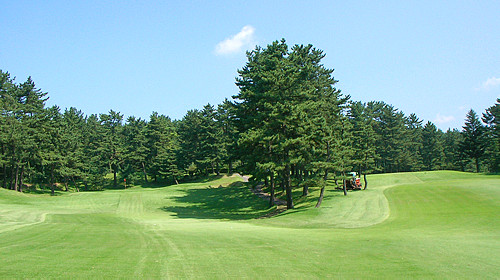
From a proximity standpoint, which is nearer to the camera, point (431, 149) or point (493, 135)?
point (493, 135)

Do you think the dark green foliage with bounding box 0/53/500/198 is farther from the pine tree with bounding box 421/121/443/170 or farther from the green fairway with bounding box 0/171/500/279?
the green fairway with bounding box 0/171/500/279

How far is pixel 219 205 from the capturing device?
42281 millimetres

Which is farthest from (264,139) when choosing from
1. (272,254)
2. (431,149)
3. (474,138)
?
(431,149)

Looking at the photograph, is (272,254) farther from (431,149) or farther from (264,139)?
(431,149)

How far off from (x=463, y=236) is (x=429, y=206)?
12882 mm

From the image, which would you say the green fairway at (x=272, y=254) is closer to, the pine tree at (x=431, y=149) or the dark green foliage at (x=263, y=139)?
the dark green foliage at (x=263, y=139)

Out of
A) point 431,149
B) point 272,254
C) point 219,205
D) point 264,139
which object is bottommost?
point 219,205

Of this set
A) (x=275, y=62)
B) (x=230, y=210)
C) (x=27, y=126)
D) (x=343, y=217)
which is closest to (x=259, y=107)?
(x=275, y=62)

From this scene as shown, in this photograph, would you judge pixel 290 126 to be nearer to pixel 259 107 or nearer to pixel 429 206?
pixel 259 107

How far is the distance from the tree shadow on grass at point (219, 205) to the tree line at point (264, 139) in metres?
4.01

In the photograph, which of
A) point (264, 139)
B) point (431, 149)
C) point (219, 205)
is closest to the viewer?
point (264, 139)

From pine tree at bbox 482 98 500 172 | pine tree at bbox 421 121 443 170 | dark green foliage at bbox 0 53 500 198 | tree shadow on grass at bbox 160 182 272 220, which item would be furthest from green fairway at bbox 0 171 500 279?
pine tree at bbox 421 121 443 170

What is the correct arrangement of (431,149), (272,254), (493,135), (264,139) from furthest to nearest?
(431,149) < (493,135) < (264,139) < (272,254)

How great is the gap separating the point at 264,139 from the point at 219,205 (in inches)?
619
